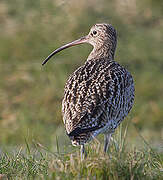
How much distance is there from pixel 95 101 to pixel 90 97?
0.18 ft

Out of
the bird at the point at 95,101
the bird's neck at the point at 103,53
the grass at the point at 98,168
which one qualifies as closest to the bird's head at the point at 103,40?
the bird's neck at the point at 103,53

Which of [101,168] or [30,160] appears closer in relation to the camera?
[101,168]

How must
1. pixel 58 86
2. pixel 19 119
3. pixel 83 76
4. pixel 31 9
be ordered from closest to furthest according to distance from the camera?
pixel 83 76, pixel 19 119, pixel 58 86, pixel 31 9

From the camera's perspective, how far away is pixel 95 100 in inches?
220

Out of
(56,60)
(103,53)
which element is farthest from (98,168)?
(56,60)

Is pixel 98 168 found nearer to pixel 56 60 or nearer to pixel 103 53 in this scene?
pixel 103 53

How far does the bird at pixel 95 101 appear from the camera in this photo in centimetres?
543

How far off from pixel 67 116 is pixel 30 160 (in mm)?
488

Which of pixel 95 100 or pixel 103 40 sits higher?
pixel 103 40

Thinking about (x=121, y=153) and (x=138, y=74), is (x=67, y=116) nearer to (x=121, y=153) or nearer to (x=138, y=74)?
(x=121, y=153)

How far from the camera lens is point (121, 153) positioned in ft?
15.7

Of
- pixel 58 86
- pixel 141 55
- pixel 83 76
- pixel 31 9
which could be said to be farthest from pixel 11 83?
pixel 83 76

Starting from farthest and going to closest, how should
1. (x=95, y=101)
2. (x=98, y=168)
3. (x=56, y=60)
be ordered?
(x=56, y=60) → (x=95, y=101) → (x=98, y=168)

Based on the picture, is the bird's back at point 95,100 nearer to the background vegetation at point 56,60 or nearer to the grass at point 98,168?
the grass at point 98,168
